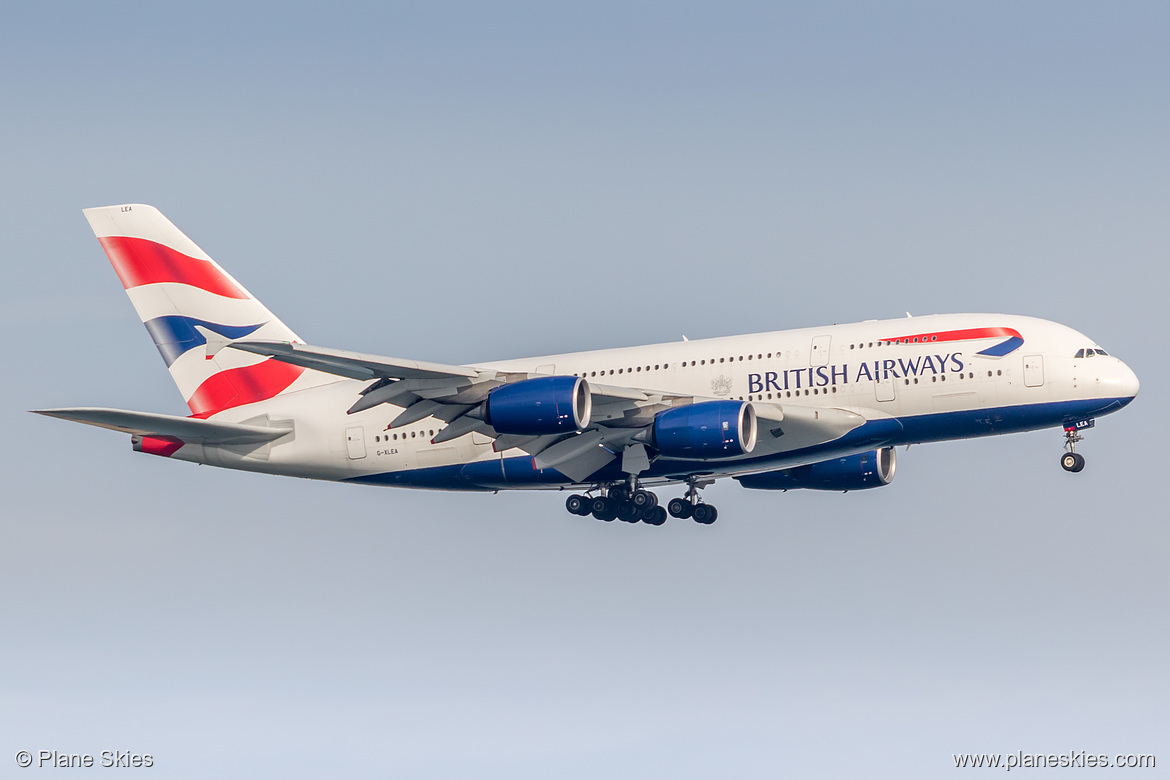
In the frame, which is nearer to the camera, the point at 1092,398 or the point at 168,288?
the point at 1092,398

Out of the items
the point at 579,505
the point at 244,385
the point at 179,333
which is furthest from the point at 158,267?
the point at 579,505

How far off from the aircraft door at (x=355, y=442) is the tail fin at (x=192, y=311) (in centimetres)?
269

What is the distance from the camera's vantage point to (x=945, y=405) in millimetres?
40781

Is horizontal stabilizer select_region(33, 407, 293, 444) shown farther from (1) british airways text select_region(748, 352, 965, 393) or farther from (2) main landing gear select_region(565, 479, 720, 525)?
(1) british airways text select_region(748, 352, 965, 393)

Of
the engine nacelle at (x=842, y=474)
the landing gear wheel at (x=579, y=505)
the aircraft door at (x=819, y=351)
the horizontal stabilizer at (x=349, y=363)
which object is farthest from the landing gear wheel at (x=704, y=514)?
the horizontal stabilizer at (x=349, y=363)

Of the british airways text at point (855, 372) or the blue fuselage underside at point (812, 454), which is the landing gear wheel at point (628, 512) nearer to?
the blue fuselage underside at point (812, 454)

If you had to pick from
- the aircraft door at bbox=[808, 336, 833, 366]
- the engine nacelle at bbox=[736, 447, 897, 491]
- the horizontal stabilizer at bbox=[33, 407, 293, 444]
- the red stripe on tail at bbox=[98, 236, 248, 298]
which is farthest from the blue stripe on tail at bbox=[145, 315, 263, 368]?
the aircraft door at bbox=[808, 336, 833, 366]

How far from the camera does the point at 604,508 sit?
45.9 m

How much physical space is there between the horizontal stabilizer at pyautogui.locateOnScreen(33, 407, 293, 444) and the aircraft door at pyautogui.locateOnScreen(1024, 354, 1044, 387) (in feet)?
73.8

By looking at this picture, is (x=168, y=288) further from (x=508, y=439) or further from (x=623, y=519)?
(x=623, y=519)

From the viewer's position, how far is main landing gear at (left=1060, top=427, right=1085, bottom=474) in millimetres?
41531

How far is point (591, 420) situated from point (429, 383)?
16.4ft

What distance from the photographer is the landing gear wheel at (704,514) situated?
47.3 metres

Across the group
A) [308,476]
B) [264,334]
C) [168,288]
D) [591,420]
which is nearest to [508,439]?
[591,420]
